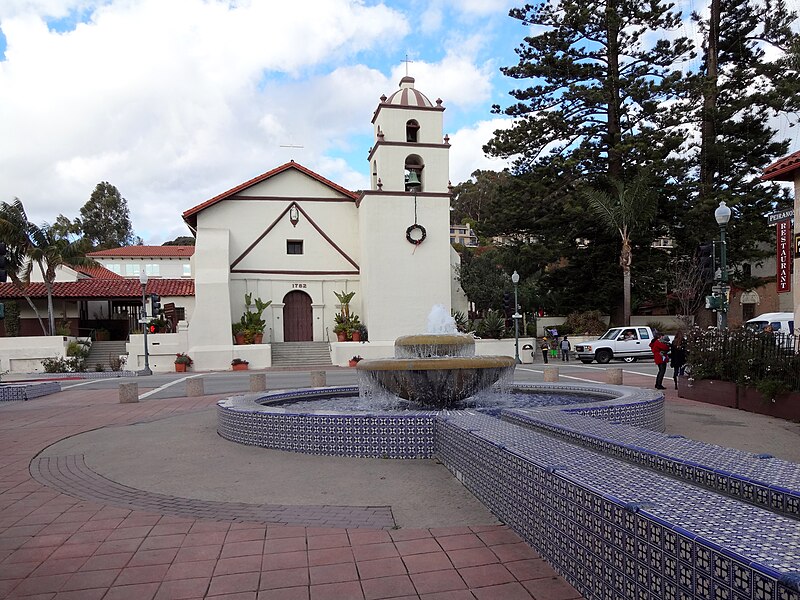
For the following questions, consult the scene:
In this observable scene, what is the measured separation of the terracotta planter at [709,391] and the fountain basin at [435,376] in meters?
6.16

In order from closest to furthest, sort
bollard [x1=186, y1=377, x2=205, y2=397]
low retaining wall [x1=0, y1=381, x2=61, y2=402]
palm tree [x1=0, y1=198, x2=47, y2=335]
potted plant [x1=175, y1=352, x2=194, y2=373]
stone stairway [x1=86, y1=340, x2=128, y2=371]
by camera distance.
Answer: bollard [x1=186, y1=377, x2=205, y2=397] < low retaining wall [x1=0, y1=381, x2=61, y2=402] < potted plant [x1=175, y1=352, x2=194, y2=373] < stone stairway [x1=86, y1=340, x2=128, y2=371] < palm tree [x1=0, y1=198, x2=47, y2=335]

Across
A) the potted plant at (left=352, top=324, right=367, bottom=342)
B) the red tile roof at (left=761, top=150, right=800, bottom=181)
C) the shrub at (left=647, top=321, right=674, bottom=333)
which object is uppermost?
the red tile roof at (left=761, top=150, right=800, bottom=181)

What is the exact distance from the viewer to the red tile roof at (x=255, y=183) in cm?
3097

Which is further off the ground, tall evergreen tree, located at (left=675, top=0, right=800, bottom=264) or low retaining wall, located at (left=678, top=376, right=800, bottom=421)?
tall evergreen tree, located at (left=675, top=0, right=800, bottom=264)

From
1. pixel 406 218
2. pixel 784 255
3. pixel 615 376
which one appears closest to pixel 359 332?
pixel 406 218

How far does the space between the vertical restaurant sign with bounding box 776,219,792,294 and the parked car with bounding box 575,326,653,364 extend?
12218mm

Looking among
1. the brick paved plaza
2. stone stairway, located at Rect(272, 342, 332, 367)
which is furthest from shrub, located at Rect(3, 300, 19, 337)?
the brick paved plaza

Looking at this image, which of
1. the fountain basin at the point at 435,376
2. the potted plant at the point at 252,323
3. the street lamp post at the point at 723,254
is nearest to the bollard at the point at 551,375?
the street lamp post at the point at 723,254

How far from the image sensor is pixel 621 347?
27.4 m

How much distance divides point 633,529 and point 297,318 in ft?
96.3

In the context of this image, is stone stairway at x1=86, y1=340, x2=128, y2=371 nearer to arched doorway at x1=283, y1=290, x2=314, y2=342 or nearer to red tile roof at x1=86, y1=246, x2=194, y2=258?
arched doorway at x1=283, y1=290, x2=314, y2=342

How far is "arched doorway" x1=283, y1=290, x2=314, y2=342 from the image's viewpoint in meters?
31.4

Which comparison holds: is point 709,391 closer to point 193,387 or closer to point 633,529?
point 633,529

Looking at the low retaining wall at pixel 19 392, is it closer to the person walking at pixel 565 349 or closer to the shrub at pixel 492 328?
the shrub at pixel 492 328
